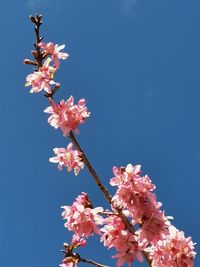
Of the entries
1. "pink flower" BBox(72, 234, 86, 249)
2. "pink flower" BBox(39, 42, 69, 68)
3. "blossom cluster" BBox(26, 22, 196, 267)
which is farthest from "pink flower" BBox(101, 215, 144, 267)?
"pink flower" BBox(39, 42, 69, 68)

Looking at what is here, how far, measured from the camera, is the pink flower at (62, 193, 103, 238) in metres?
4.18

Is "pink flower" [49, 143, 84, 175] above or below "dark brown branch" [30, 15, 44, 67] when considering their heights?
below

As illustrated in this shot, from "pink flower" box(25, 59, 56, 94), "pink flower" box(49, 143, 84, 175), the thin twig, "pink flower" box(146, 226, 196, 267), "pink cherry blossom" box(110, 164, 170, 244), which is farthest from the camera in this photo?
"pink flower" box(25, 59, 56, 94)

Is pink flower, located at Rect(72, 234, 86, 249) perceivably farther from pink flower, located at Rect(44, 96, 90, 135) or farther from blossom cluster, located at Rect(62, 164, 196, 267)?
pink flower, located at Rect(44, 96, 90, 135)

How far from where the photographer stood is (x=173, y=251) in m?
4.35

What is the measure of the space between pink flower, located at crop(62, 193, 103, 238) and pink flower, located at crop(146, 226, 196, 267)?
0.68 metres

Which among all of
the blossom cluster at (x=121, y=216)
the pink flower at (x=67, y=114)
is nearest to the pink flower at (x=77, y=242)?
the blossom cluster at (x=121, y=216)

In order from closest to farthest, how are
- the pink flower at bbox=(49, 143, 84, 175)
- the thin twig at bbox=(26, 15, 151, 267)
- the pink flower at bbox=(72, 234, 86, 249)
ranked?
the thin twig at bbox=(26, 15, 151, 267)
the pink flower at bbox=(72, 234, 86, 249)
the pink flower at bbox=(49, 143, 84, 175)

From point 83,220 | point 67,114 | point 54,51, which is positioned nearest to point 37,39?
point 54,51

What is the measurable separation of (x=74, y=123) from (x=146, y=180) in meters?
1.14

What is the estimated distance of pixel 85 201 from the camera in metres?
4.36

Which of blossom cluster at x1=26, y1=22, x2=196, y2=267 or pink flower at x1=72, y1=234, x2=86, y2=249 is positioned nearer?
blossom cluster at x1=26, y1=22, x2=196, y2=267

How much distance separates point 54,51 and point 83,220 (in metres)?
2.14

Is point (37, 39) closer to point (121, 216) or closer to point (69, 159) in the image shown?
point (69, 159)
